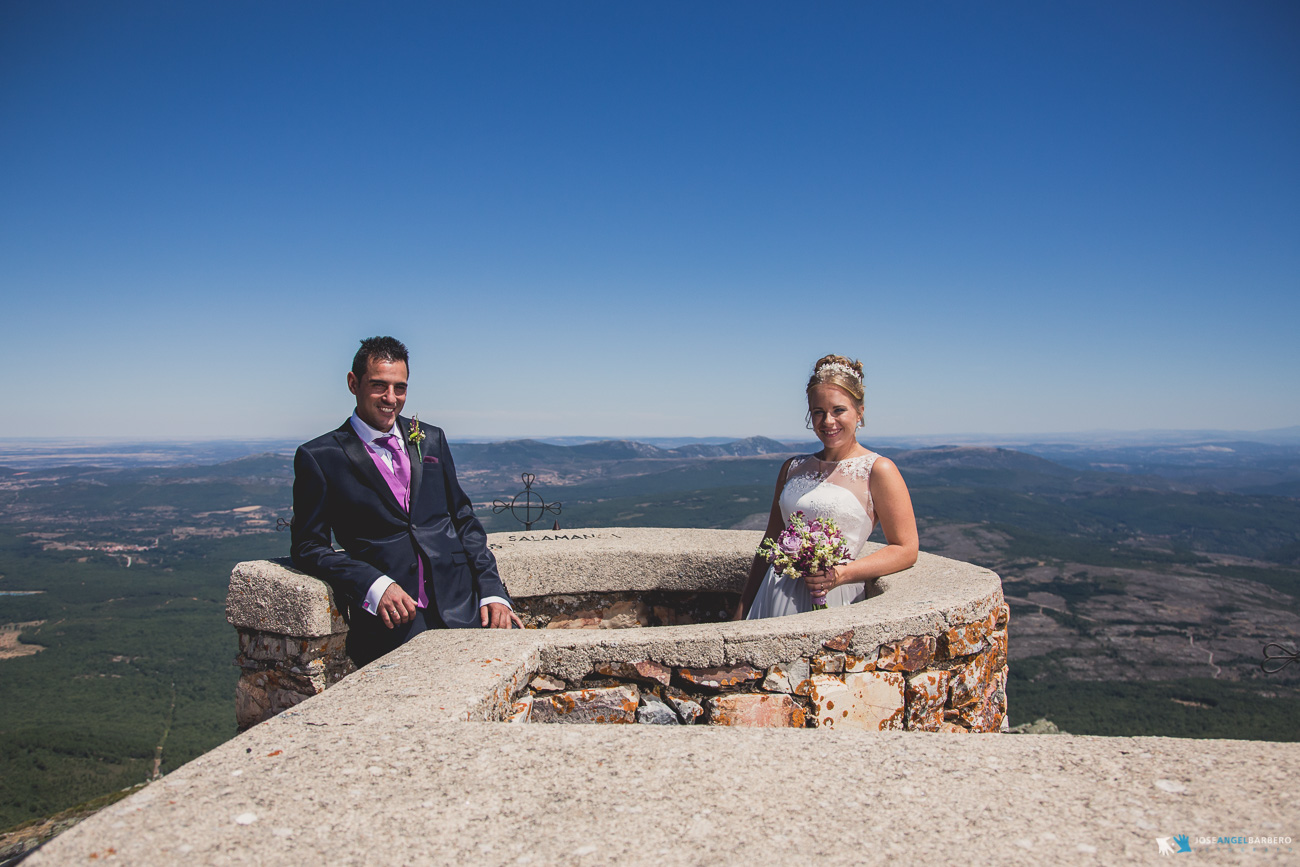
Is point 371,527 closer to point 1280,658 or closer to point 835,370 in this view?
point 835,370

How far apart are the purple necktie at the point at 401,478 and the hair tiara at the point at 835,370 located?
217cm

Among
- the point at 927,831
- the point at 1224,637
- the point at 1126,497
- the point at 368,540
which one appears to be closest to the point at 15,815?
the point at 368,540

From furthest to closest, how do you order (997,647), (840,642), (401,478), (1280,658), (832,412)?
(1280,658)
(832,412)
(401,478)
(997,647)
(840,642)

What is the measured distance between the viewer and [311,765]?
158 cm

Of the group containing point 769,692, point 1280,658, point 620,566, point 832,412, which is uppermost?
point 832,412

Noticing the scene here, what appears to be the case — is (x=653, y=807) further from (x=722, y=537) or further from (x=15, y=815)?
(x=15, y=815)

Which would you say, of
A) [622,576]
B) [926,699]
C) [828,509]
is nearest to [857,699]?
[926,699]

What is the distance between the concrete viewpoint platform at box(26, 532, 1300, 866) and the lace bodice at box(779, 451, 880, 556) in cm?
177

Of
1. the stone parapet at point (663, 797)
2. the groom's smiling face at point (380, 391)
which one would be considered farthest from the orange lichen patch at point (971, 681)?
the groom's smiling face at point (380, 391)

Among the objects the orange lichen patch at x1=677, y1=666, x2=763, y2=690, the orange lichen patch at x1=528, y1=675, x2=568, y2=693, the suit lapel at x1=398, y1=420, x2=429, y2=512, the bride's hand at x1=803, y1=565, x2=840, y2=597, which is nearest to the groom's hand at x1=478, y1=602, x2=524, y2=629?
the suit lapel at x1=398, y1=420, x2=429, y2=512

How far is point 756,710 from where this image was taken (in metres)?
2.53

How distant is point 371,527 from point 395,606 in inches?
16.7

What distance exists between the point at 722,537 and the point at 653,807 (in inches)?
136

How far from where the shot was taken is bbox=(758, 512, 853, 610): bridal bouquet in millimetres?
3236
